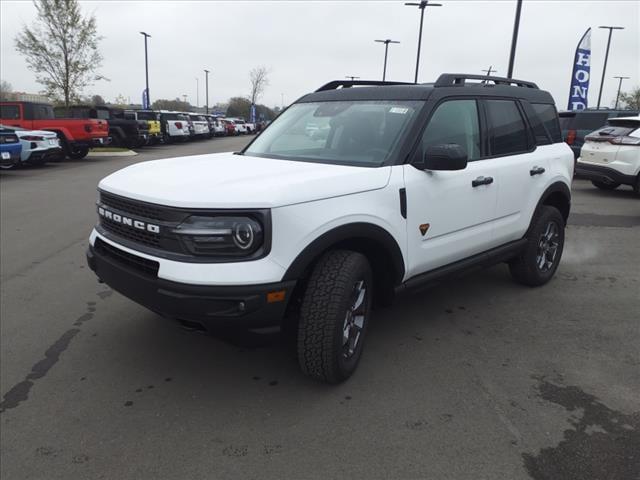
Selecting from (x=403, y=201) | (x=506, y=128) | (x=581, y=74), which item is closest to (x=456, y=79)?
(x=506, y=128)

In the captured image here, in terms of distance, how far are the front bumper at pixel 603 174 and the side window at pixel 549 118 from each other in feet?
22.3

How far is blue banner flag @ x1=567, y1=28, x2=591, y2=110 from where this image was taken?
2225 centimetres

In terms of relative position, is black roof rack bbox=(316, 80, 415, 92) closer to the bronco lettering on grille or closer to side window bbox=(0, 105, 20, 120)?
the bronco lettering on grille

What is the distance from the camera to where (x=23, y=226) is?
24.6 ft

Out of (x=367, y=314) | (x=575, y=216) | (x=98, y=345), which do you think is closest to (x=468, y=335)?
(x=367, y=314)

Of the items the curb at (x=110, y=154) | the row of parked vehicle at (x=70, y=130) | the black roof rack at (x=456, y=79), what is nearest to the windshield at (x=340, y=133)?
the black roof rack at (x=456, y=79)

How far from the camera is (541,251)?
5.03 metres

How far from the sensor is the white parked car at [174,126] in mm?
26448

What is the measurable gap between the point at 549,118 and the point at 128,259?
4035 mm

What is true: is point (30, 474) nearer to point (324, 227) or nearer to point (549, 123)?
point (324, 227)

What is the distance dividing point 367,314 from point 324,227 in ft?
2.62

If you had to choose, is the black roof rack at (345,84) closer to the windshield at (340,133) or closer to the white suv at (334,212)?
the white suv at (334,212)

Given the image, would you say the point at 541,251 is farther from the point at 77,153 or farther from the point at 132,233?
the point at 77,153

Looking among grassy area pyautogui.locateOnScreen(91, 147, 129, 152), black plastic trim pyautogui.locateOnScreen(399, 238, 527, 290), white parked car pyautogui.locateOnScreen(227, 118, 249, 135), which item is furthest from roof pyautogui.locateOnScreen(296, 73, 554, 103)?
white parked car pyautogui.locateOnScreen(227, 118, 249, 135)
